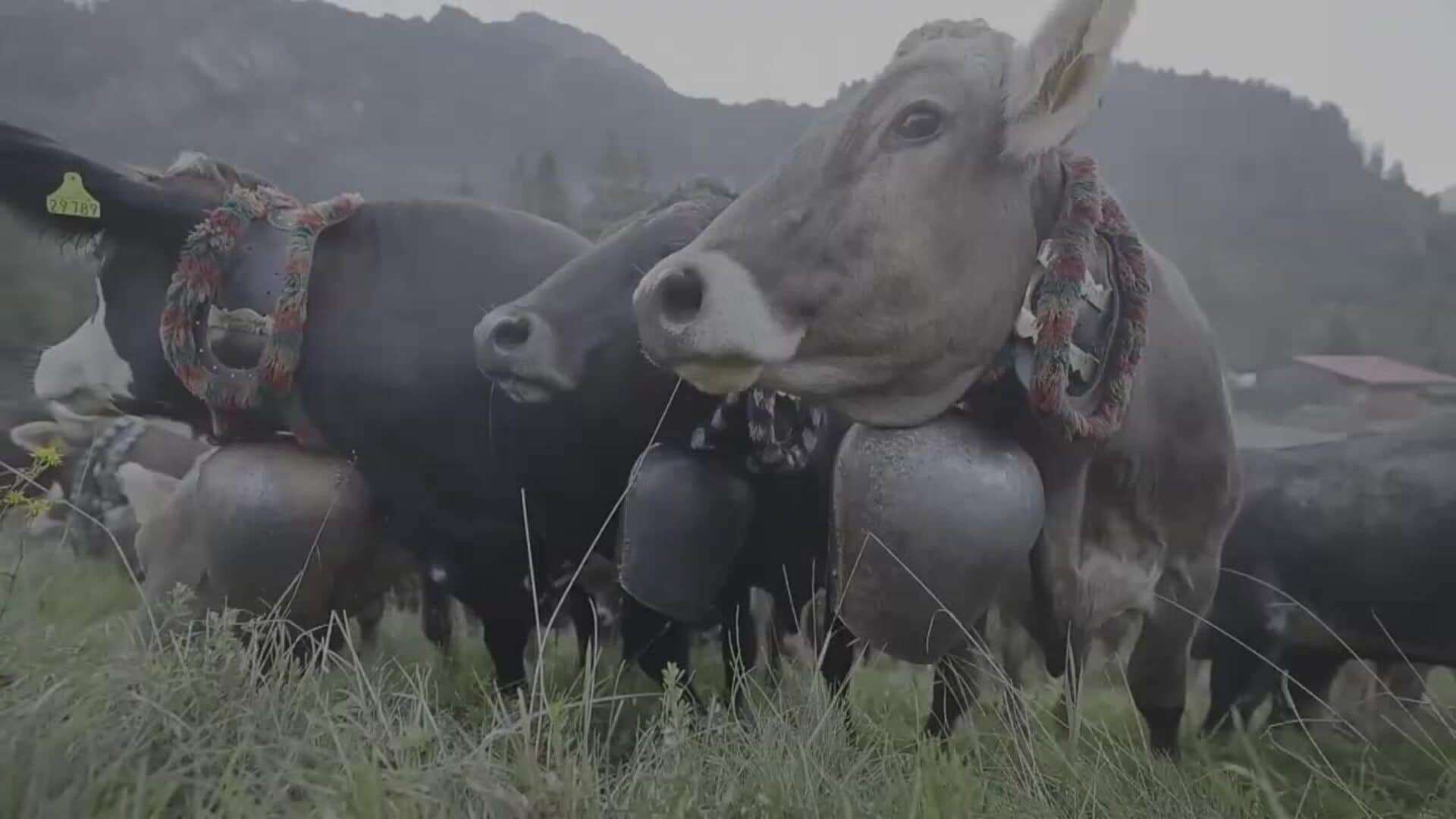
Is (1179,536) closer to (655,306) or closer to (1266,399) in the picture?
(1266,399)

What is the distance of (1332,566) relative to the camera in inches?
69.6

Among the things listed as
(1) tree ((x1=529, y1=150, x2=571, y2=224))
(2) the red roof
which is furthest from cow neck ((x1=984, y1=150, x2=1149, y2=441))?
(1) tree ((x1=529, y1=150, x2=571, y2=224))

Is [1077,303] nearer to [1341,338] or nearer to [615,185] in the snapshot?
[1341,338]

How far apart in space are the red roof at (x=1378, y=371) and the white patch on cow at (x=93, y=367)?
2.10 meters

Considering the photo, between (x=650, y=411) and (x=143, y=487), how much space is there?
161 cm

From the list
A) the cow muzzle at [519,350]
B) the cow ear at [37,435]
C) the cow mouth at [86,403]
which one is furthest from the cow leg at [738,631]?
the cow ear at [37,435]

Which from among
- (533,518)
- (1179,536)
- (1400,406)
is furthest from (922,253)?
(1400,406)

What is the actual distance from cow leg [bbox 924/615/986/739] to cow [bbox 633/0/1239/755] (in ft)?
0.48

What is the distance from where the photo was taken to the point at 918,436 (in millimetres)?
1408

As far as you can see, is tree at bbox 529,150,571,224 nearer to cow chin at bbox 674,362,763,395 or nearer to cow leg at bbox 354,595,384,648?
cow leg at bbox 354,595,384,648

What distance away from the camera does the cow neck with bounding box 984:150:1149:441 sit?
138 cm

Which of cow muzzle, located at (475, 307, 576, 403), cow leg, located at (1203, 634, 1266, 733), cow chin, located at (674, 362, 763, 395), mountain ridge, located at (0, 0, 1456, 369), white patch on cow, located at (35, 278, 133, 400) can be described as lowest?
cow leg, located at (1203, 634, 1266, 733)

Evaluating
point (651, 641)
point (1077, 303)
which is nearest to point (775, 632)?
point (651, 641)

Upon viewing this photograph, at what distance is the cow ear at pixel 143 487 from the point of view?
2545 mm
